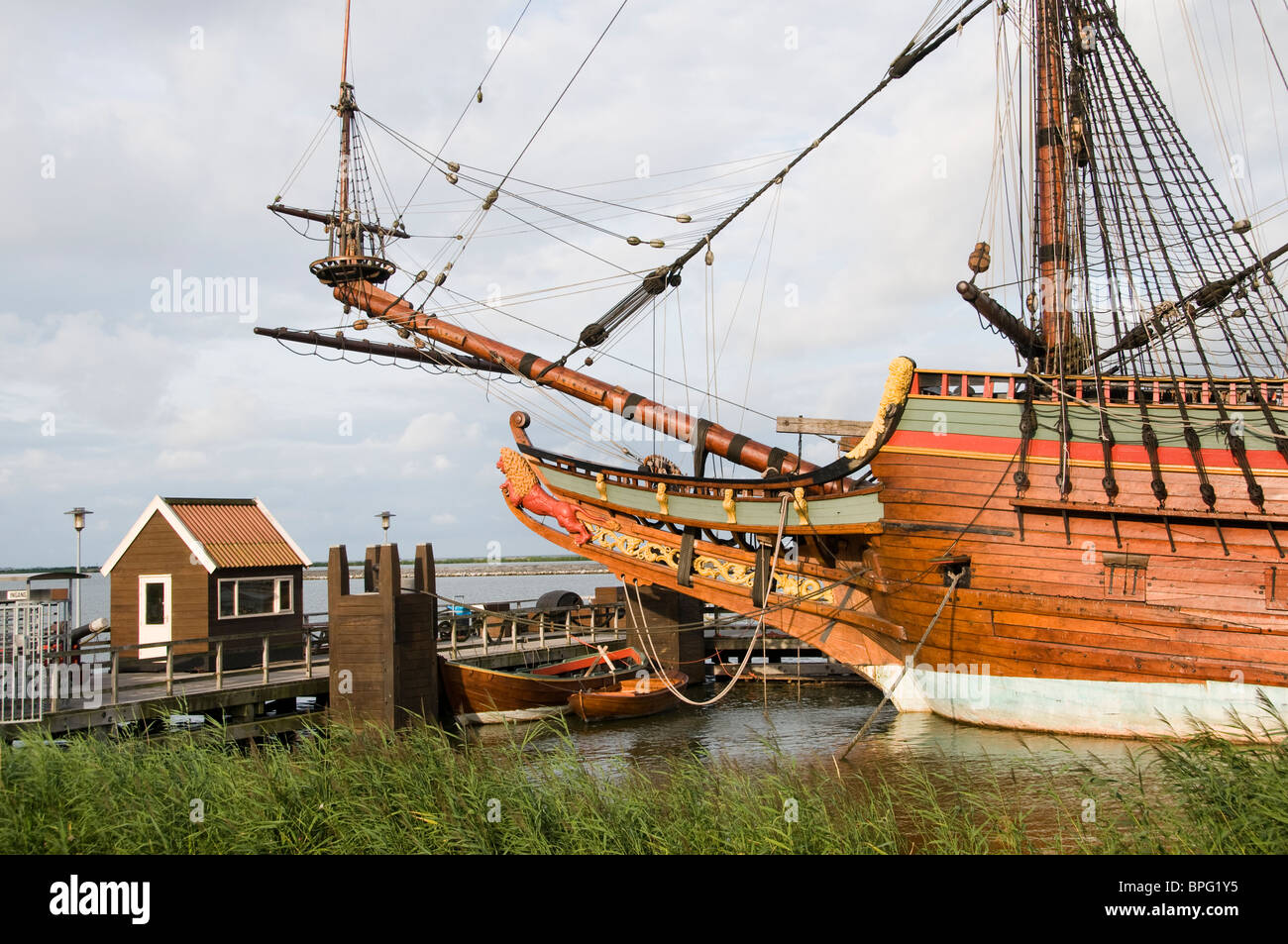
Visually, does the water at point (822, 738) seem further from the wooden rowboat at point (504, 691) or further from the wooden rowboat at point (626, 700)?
the wooden rowboat at point (504, 691)

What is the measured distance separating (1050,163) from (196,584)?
15297 millimetres

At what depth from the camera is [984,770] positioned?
10.1 m

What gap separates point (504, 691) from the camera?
50.6 ft

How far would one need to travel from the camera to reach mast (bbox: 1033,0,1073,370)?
15.0 m

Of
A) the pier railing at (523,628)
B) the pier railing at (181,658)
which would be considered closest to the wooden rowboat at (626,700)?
the pier railing at (523,628)

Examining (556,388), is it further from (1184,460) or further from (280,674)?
(1184,460)

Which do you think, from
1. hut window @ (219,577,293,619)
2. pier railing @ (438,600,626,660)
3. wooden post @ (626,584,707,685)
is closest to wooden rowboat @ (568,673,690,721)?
wooden post @ (626,584,707,685)

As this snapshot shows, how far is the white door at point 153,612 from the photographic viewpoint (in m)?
15.8

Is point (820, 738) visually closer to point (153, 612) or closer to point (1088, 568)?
point (1088, 568)

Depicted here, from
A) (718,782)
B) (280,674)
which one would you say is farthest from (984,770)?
(280,674)

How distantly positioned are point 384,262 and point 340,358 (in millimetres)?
2233

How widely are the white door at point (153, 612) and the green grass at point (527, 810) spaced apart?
8352 mm

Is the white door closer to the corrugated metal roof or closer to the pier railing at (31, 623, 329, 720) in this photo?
the pier railing at (31, 623, 329, 720)

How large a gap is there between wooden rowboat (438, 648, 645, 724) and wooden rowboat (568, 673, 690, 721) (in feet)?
0.65
